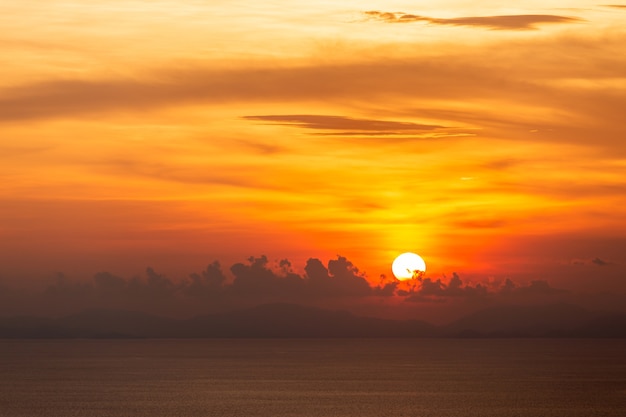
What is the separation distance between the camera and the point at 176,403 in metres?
157

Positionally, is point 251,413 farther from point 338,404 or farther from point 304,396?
point 304,396

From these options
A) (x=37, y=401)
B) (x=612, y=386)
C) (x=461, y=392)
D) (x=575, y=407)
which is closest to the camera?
(x=575, y=407)

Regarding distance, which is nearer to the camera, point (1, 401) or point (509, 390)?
point (1, 401)

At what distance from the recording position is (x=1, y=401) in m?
161

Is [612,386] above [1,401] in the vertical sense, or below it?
above

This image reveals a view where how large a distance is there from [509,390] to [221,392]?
182 ft

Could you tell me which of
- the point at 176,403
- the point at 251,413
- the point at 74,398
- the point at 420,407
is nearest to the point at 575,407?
the point at 420,407

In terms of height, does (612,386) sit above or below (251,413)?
Result: above

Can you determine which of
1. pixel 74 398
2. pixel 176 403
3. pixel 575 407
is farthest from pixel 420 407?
pixel 74 398

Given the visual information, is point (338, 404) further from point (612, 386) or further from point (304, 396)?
point (612, 386)

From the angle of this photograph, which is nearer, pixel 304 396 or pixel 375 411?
pixel 375 411

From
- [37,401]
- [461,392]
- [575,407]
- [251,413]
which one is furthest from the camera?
[461,392]

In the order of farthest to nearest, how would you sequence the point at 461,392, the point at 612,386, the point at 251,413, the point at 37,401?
the point at 612,386 < the point at 461,392 < the point at 37,401 < the point at 251,413

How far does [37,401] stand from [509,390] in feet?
288
